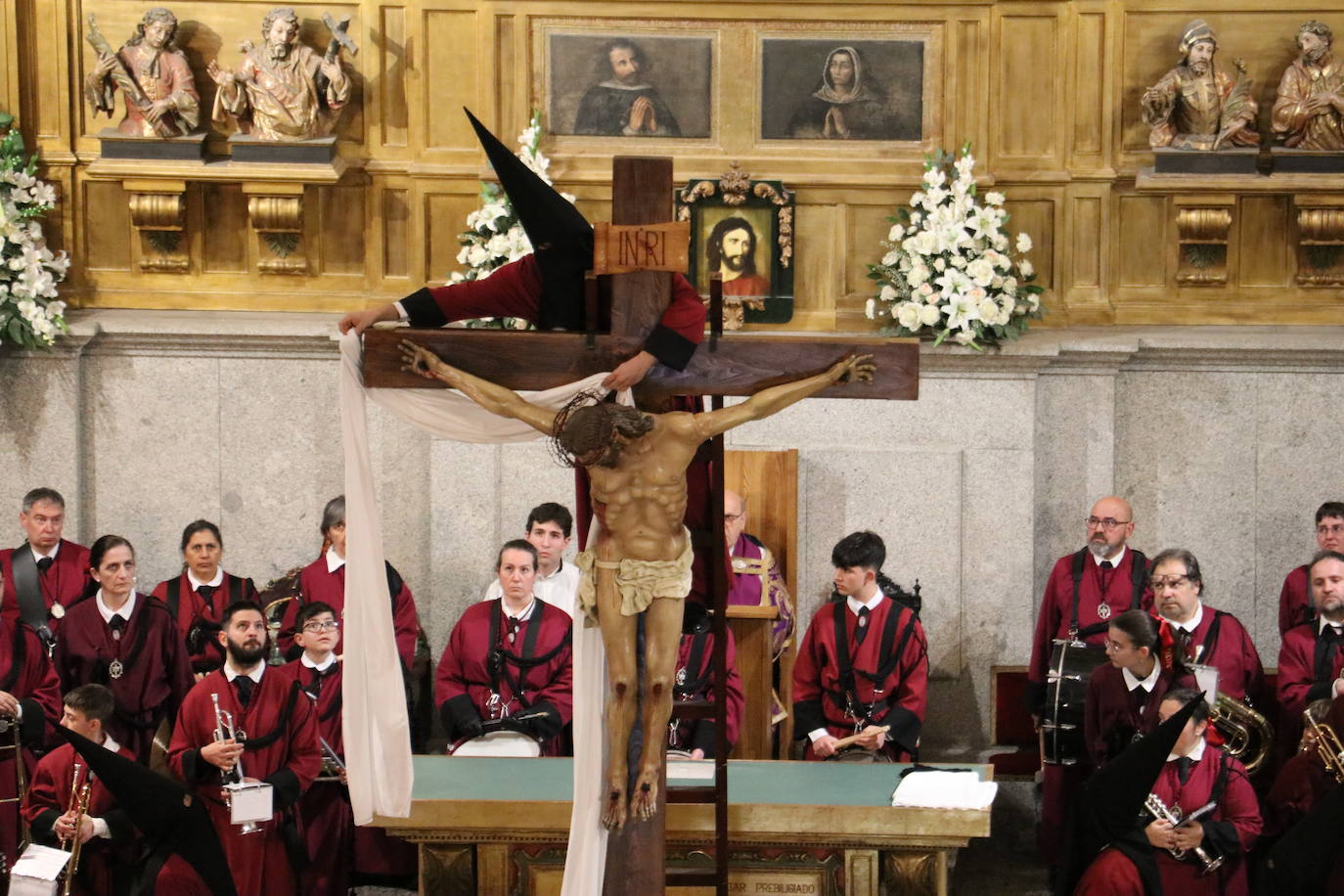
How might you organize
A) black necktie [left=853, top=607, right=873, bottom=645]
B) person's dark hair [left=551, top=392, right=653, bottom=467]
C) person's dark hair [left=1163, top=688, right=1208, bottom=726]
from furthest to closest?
black necktie [left=853, top=607, right=873, bottom=645] < person's dark hair [left=1163, top=688, right=1208, bottom=726] < person's dark hair [left=551, top=392, right=653, bottom=467]

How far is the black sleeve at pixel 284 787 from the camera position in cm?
758

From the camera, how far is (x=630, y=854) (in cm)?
591

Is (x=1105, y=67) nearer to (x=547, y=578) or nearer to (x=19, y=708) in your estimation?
(x=547, y=578)

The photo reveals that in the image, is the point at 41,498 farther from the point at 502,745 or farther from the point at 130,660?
the point at 502,745

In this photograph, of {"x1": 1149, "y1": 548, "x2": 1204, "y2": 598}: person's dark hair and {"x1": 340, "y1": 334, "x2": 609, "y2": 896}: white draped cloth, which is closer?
{"x1": 340, "y1": 334, "x2": 609, "y2": 896}: white draped cloth

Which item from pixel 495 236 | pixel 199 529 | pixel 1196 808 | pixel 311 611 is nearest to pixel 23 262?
pixel 199 529

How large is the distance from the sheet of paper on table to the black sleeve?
236 cm

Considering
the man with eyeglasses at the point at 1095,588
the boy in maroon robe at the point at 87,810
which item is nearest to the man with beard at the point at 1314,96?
the man with eyeglasses at the point at 1095,588

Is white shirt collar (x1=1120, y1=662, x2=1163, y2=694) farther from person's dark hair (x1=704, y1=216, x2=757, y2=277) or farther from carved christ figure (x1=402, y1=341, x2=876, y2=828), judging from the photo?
person's dark hair (x1=704, y1=216, x2=757, y2=277)

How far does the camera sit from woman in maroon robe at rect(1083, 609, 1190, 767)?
784 cm

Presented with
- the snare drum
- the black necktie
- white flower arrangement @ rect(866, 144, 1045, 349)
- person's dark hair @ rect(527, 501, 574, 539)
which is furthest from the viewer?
white flower arrangement @ rect(866, 144, 1045, 349)

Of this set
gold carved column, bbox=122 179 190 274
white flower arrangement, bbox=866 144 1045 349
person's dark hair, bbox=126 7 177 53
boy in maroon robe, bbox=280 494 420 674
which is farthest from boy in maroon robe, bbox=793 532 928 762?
person's dark hair, bbox=126 7 177 53

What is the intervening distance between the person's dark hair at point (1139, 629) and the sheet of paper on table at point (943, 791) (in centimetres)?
116

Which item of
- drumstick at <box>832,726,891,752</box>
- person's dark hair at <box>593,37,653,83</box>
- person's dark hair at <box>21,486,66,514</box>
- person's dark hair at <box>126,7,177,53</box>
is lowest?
drumstick at <box>832,726,891,752</box>
